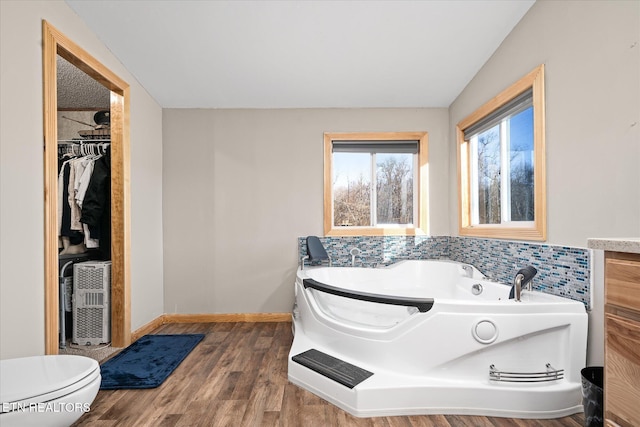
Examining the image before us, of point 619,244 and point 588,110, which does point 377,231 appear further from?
point 619,244

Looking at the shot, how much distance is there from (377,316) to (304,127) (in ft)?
7.41

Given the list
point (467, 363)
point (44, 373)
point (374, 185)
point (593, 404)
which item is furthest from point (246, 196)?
point (593, 404)

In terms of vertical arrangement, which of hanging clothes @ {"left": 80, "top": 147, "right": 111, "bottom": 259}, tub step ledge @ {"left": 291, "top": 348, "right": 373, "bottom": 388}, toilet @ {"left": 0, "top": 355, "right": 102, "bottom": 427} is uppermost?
hanging clothes @ {"left": 80, "top": 147, "right": 111, "bottom": 259}

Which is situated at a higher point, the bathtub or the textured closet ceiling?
the textured closet ceiling

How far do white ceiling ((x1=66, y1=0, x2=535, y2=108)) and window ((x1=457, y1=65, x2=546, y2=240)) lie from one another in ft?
1.53

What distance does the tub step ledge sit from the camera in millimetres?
1937

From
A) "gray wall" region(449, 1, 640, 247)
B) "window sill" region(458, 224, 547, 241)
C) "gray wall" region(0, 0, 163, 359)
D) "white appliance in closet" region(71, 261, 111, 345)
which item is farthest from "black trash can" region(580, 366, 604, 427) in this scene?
"white appliance in closet" region(71, 261, 111, 345)

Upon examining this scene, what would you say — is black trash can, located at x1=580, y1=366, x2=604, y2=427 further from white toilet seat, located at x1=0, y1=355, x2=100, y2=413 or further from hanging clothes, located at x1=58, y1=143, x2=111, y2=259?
hanging clothes, located at x1=58, y1=143, x2=111, y2=259

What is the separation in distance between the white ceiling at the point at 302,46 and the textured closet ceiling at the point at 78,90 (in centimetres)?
55

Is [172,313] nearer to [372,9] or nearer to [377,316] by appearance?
[377,316]

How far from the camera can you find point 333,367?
2090mm

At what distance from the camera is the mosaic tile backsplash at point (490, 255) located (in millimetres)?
1898

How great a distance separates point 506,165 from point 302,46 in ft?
6.24

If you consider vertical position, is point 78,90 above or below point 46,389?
above
